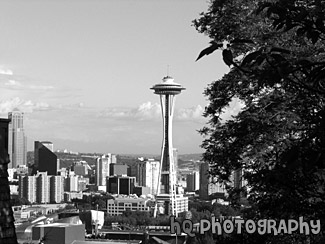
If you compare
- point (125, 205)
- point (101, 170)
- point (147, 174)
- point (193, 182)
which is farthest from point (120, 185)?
point (125, 205)

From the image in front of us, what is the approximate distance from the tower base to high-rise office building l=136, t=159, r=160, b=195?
86.0 feet

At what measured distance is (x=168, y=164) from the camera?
4903 cm

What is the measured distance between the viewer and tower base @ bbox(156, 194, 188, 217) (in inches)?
2018

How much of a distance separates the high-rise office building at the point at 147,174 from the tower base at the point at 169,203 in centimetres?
2620

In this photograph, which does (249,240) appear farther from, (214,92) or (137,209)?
(137,209)

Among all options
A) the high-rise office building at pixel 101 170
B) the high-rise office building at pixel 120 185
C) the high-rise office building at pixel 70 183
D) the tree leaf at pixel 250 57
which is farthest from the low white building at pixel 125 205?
the tree leaf at pixel 250 57

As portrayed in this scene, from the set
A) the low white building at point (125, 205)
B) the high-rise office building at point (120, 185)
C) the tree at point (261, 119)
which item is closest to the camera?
the tree at point (261, 119)

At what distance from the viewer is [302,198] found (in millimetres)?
3465

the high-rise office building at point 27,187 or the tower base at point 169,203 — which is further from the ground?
the high-rise office building at point 27,187

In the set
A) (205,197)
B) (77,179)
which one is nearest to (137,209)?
(205,197)

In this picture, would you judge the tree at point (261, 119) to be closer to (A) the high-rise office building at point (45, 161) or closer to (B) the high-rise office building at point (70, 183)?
(B) the high-rise office building at point (70, 183)

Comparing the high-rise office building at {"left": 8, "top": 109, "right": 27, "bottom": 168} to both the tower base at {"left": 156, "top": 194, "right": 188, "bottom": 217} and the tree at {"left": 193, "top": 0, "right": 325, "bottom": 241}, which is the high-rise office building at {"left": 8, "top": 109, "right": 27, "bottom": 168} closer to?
the tower base at {"left": 156, "top": 194, "right": 188, "bottom": 217}

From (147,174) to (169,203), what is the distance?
2849 cm

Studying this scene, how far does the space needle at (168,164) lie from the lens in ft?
151
